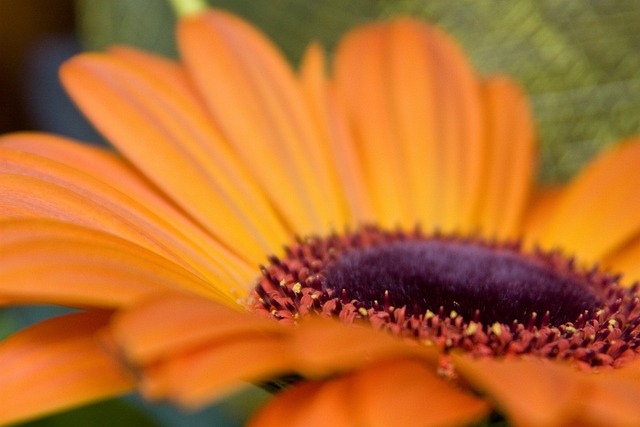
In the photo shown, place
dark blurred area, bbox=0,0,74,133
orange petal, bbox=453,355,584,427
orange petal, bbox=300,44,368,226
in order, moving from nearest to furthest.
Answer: orange petal, bbox=453,355,584,427 < orange petal, bbox=300,44,368,226 < dark blurred area, bbox=0,0,74,133

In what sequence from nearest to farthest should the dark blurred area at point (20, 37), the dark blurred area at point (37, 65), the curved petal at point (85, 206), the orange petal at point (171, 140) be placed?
A: the curved petal at point (85, 206) → the orange petal at point (171, 140) → the dark blurred area at point (37, 65) → the dark blurred area at point (20, 37)

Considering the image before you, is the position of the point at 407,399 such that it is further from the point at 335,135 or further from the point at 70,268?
the point at 335,135

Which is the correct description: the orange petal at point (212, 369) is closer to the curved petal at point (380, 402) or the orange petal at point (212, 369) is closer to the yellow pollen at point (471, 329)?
the curved petal at point (380, 402)

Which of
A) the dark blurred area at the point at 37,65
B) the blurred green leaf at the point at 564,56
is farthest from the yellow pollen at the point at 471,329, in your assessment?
the dark blurred area at the point at 37,65

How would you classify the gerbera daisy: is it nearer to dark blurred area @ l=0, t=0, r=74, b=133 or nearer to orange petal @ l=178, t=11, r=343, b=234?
orange petal @ l=178, t=11, r=343, b=234

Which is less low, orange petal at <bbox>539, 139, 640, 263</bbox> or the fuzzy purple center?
orange petal at <bbox>539, 139, 640, 263</bbox>

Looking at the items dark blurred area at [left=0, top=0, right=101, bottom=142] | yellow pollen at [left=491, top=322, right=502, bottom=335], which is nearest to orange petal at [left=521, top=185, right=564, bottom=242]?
yellow pollen at [left=491, top=322, right=502, bottom=335]
